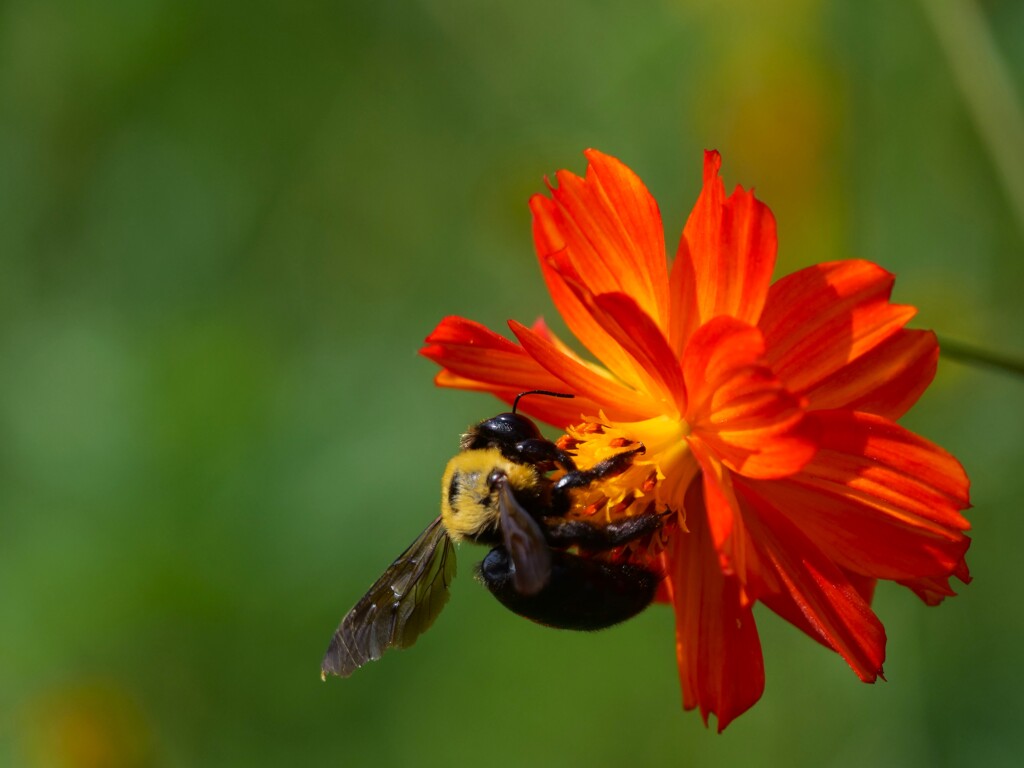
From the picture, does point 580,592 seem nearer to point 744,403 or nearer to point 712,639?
point 712,639

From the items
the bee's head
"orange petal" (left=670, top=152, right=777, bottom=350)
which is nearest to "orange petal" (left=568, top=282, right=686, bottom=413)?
"orange petal" (left=670, top=152, right=777, bottom=350)

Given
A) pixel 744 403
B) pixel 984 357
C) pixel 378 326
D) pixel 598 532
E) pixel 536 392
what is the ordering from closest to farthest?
pixel 744 403 → pixel 984 357 → pixel 598 532 → pixel 536 392 → pixel 378 326

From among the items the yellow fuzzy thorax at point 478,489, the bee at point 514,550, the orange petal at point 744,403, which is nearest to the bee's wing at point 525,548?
the bee at point 514,550

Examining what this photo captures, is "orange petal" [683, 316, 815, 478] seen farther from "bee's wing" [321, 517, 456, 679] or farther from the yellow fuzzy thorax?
"bee's wing" [321, 517, 456, 679]

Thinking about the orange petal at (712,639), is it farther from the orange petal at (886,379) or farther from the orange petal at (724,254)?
the orange petal at (724,254)

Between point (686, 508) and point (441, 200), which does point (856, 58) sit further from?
point (686, 508)

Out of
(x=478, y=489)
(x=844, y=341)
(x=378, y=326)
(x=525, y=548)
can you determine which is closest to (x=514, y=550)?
(x=525, y=548)

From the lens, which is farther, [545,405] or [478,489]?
[545,405]
